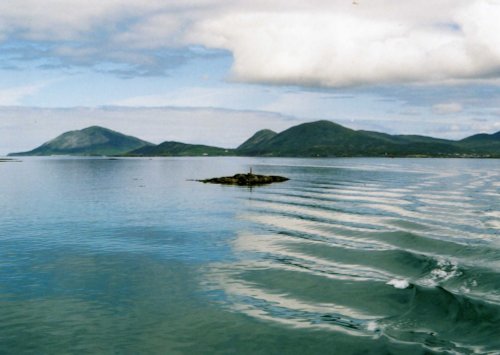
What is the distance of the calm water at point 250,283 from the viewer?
23.1 meters

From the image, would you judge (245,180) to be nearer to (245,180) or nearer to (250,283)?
(245,180)

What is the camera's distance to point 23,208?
234 ft

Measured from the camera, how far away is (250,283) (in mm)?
32219

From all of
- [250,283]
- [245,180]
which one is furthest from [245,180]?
[250,283]

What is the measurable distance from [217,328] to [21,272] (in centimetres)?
1933

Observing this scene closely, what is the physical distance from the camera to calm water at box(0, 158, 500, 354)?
23.1m

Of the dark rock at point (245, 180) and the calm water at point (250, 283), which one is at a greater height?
the dark rock at point (245, 180)

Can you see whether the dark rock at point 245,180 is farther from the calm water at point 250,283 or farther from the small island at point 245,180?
the calm water at point 250,283

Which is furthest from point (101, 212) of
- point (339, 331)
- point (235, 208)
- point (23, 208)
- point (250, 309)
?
point (339, 331)

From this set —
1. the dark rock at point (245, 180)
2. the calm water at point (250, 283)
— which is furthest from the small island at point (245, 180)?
the calm water at point (250, 283)

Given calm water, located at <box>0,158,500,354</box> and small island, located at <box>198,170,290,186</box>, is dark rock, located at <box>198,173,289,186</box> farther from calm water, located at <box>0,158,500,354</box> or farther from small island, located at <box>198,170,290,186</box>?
calm water, located at <box>0,158,500,354</box>

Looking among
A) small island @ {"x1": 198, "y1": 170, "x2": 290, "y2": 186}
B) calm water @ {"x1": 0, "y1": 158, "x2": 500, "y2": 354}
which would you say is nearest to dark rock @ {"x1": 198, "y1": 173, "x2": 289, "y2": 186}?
small island @ {"x1": 198, "y1": 170, "x2": 290, "y2": 186}

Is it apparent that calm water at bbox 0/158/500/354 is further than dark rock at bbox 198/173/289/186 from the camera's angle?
No

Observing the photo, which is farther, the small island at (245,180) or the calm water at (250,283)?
the small island at (245,180)
